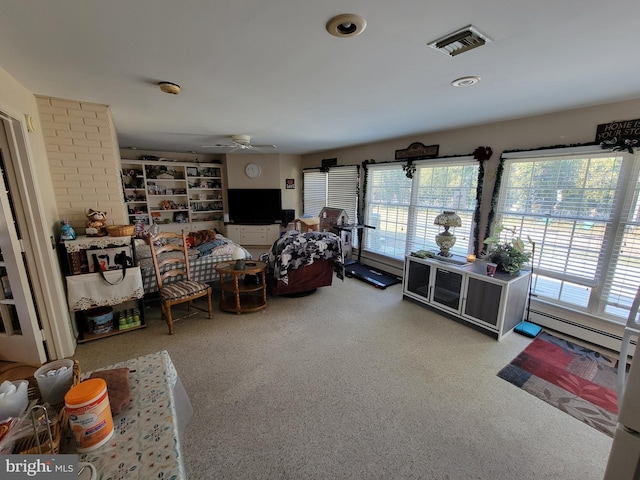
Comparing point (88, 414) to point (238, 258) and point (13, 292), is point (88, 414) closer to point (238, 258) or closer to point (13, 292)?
point (13, 292)

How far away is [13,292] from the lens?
224 centimetres

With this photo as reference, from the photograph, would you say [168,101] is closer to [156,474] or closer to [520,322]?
[156,474]

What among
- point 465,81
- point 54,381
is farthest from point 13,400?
point 465,81

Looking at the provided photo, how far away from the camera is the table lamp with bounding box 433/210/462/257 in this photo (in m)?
3.45

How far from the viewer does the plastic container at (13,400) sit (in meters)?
0.85

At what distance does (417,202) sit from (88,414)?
4.39 m

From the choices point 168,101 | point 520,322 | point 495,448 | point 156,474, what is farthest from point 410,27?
point 520,322

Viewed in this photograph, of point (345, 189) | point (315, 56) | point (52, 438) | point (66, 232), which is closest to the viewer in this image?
point (52, 438)

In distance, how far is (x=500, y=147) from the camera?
3.31 meters

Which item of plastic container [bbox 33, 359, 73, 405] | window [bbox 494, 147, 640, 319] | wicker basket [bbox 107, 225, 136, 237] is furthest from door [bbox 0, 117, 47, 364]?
window [bbox 494, 147, 640, 319]

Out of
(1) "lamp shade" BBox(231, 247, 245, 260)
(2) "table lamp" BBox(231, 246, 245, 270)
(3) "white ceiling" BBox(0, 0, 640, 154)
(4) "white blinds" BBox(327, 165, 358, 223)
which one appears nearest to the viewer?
(3) "white ceiling" BBox(0, 0, 640, 154)

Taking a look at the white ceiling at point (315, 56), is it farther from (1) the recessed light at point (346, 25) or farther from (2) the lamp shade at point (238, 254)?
(2) the lamp shade at point (238, 254)

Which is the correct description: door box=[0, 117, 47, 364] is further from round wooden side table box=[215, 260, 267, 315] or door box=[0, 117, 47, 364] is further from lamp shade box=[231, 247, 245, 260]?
lamp shade box=[231, 247, 245, 260]

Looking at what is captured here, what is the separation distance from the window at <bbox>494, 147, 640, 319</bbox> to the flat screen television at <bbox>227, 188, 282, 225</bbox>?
4.77 meters
